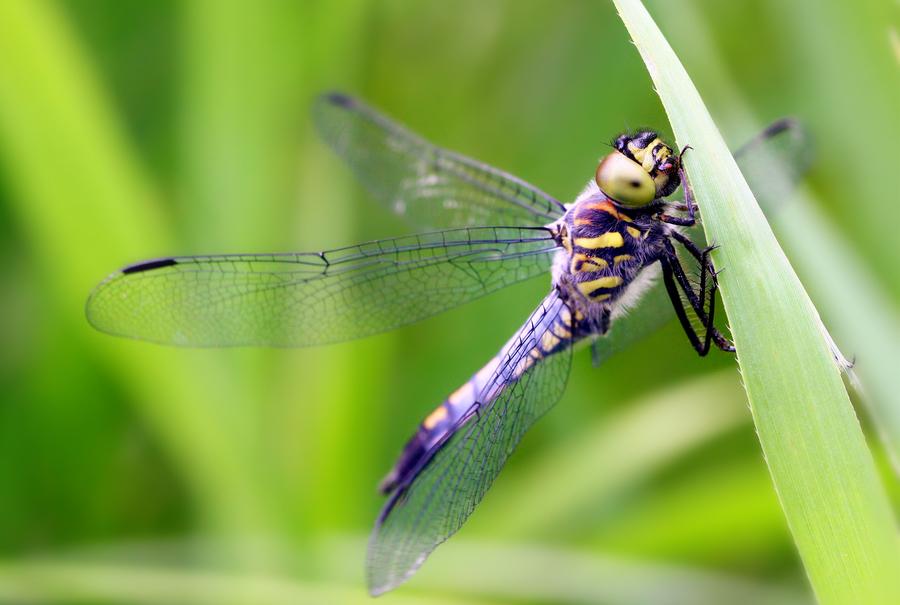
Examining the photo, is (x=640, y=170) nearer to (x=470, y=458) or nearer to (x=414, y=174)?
(x=470, y=458)

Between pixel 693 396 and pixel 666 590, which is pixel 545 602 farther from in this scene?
pixel 693 396

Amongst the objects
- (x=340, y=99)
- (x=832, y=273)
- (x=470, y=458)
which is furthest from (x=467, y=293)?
(x=832, y=273)

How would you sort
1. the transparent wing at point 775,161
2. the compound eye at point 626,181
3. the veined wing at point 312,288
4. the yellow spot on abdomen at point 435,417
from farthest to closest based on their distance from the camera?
the yellow spot on abdomen at point 435,417 → the veined wing at point 312,288 → the transparent wing at point 775,161 → the compound eye at point 626,181

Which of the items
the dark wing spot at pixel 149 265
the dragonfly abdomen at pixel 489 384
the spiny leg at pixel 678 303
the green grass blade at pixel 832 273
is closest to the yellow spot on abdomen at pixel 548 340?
the dragonfly abdomen at pixel 489 384

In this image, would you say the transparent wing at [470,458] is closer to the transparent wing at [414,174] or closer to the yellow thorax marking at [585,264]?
the yellow thorax marking at [585,264]

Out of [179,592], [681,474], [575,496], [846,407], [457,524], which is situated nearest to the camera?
[846,407]

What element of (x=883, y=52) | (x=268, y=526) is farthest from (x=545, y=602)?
(x=883, y=52)
